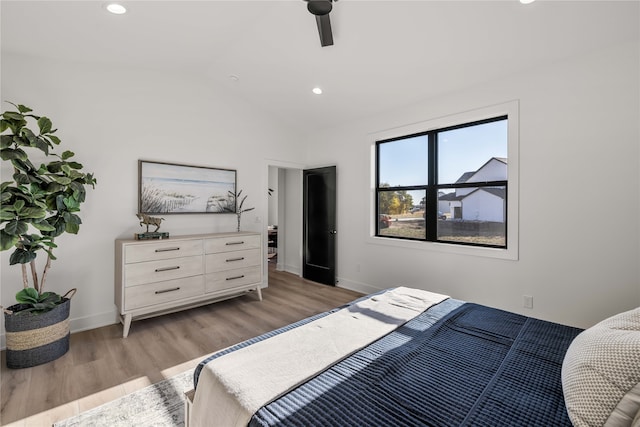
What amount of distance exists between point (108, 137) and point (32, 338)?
6.55 ft

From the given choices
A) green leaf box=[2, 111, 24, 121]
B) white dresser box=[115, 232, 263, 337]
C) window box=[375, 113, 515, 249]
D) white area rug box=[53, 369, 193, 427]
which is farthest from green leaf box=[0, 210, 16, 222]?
window box=[375, 113, 515, 249]

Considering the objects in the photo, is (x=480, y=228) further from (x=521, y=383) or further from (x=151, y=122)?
(x=151, y=122)

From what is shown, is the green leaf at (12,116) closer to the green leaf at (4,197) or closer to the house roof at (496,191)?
the green leaf at (4,197)

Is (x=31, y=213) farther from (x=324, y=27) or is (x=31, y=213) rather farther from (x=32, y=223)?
(x=324, y=27)

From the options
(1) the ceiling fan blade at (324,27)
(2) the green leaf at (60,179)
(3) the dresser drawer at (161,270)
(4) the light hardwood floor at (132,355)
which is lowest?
(4) the light hardwood floor at (132,355)

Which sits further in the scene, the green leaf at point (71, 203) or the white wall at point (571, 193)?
the green leaf at point (71, 203)

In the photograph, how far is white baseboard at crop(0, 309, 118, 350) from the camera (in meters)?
2.94

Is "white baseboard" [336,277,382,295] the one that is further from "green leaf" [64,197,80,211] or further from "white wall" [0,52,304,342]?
"green leaf" [64,197,80,211]

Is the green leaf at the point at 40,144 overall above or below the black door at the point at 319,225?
above

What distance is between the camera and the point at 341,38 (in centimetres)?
282

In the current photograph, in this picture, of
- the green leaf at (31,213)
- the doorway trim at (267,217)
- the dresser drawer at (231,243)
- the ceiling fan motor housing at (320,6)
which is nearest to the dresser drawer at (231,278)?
the dresser drawer at (231,243)

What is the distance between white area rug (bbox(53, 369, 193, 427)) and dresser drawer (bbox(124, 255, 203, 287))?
1.18 m

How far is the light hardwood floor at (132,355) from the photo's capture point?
6.23 ft

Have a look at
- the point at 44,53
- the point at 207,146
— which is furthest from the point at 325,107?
the point at 44,53
